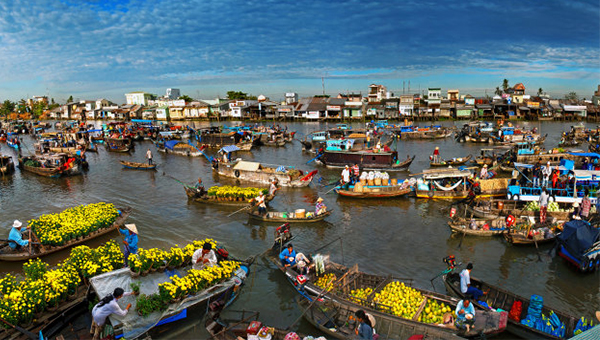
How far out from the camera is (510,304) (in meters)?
8.85

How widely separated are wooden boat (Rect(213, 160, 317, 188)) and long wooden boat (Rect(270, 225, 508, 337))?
35.4 ft

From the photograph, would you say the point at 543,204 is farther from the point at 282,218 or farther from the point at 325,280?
the point at 282,218

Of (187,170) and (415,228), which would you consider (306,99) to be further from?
(415,228)

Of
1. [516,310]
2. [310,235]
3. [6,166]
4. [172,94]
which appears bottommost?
[310,235]

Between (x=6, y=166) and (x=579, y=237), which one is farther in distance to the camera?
(x=6, y=166)

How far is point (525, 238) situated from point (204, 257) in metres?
11.2

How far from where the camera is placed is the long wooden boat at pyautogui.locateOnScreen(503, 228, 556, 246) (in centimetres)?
1294

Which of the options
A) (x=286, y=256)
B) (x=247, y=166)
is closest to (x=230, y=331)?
(x=286, y=256)

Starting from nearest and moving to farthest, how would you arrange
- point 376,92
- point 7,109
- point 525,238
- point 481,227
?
point 525,238
point 481,227
point 376,92
point 7,109

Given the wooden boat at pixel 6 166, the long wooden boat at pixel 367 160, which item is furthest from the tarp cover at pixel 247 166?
the wooden boat at pixel 6 166

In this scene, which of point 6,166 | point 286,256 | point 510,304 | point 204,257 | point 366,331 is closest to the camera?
point 366,331

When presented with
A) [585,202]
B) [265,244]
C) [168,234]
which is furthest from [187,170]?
[585,202]

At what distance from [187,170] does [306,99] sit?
5054cm

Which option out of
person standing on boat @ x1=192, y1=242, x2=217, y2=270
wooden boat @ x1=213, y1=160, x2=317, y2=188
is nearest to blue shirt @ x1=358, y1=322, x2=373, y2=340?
person standing on boat @ x1=192, y1=242, x2=217, y2=270
